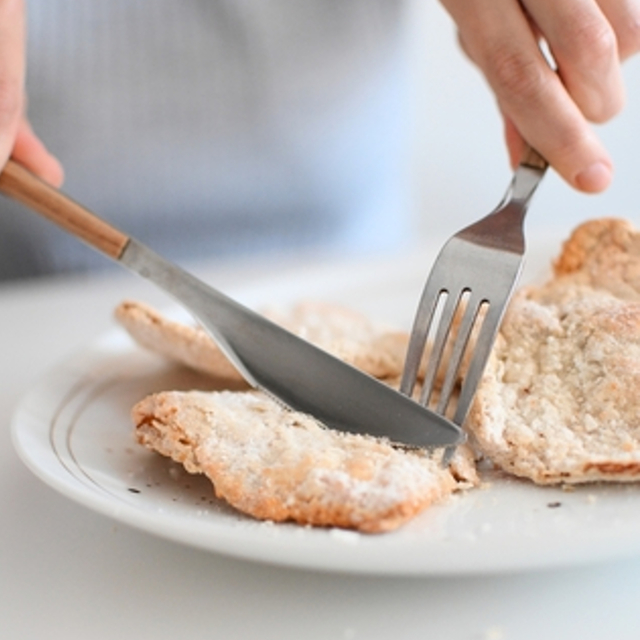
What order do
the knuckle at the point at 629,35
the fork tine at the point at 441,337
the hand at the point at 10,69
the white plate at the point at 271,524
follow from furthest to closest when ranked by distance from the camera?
the knuckle at the point at 629,35 < the hand at the point at 10,69 < the fork tine at the point at 441,337 < the white plate at the point at 271,524

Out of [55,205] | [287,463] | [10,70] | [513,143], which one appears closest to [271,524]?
[287,463]

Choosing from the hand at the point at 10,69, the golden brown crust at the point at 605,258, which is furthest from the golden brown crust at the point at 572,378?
the hand at the point at 10,69

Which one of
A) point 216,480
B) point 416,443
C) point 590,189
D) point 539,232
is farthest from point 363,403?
point 539,232

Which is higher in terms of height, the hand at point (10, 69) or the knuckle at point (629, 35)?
the knuckle at point (629, 35)

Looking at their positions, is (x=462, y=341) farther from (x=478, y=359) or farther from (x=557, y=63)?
(x=557, y=63)

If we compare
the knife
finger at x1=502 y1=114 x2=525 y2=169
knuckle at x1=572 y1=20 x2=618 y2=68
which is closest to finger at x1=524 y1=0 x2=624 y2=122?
knuckle at x1=572 y1=20 x2=618 y2=68

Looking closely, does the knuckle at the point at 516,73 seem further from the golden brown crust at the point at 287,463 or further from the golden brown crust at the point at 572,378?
the golden brown crust at the point at 287,463

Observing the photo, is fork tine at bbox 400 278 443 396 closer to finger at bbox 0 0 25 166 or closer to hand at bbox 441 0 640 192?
hand at bbox 441 0 640 192

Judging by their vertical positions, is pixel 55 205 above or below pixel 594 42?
below

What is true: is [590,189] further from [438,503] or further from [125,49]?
[125,49]
